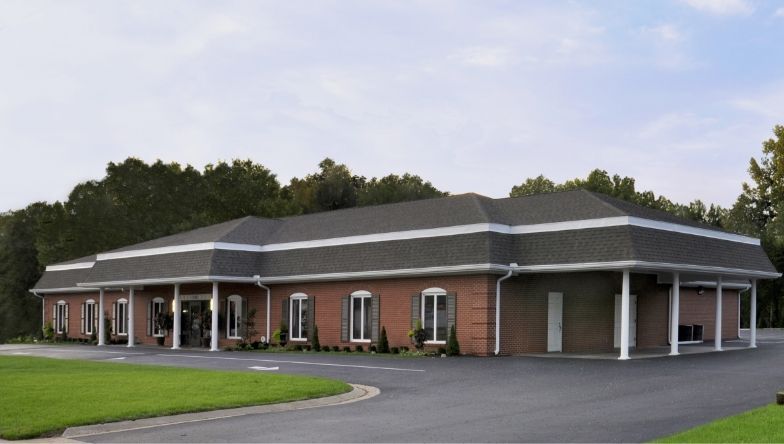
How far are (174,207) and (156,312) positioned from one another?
2777 cm

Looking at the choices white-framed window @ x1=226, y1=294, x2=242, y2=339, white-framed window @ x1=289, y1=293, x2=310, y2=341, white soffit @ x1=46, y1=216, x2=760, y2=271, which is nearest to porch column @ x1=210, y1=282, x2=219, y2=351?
white soffit @ x1=46, y1=216, x2=760, y2=271

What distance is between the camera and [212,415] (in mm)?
14219

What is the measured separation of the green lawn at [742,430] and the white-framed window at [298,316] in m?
23.3

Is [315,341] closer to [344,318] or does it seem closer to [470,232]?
[344,318]

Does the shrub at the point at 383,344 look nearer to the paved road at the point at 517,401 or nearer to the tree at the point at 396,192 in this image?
the paved road at the point at 517,401

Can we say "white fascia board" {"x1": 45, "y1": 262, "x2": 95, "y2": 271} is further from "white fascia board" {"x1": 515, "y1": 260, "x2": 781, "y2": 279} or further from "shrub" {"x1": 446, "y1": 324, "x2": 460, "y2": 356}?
"white fascia board" {"x1": 515, "y1": 260, "x2": 781, "y2": 279}

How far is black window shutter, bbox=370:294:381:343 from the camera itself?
3133 cm

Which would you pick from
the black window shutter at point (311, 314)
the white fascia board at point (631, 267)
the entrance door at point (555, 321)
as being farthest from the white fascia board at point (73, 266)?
the white fascia board at point (631, 267)

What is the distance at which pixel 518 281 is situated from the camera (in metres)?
28.6

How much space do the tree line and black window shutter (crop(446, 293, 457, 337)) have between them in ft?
121

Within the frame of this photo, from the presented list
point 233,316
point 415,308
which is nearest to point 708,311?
point 415,308

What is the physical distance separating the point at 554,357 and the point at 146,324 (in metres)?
22.8

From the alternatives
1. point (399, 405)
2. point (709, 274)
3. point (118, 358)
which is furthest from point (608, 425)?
point (118, 358)

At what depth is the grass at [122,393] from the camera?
13258 millimetres
